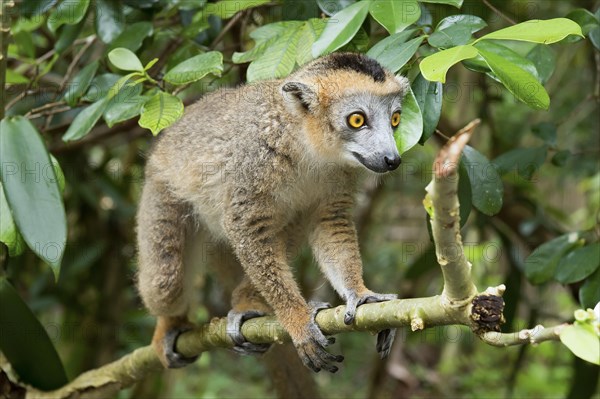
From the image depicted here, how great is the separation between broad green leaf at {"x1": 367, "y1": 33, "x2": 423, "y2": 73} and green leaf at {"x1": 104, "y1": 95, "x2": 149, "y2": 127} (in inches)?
50.5

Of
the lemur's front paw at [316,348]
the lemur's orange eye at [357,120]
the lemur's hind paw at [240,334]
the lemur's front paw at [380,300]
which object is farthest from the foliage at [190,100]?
the lemur's hind paw at [240,334]

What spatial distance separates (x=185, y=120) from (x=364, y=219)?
3.69 meters

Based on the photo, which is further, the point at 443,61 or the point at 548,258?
the point at 548,258

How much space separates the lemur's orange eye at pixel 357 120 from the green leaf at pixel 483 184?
0.56 meters

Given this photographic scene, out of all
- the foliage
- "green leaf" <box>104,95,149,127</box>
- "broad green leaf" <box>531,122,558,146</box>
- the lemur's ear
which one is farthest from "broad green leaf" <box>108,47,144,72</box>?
"broad green leaf" <box>531,122,558,146</box>

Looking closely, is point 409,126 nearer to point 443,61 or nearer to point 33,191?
point 443,61

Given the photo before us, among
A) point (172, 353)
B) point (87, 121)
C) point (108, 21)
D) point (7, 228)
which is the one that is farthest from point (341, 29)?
point (172, 353)

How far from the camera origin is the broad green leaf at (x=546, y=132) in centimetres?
530

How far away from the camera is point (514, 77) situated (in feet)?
10.4

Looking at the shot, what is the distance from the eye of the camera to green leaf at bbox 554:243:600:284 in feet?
14.2

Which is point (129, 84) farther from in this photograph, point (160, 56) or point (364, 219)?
point (364, 219)

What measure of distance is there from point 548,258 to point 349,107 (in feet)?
5.43

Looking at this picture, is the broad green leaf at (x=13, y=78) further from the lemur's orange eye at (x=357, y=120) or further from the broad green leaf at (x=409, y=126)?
the broad green leaf at (x=409, y=126)

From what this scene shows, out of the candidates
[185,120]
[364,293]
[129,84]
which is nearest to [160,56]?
[185,120]
